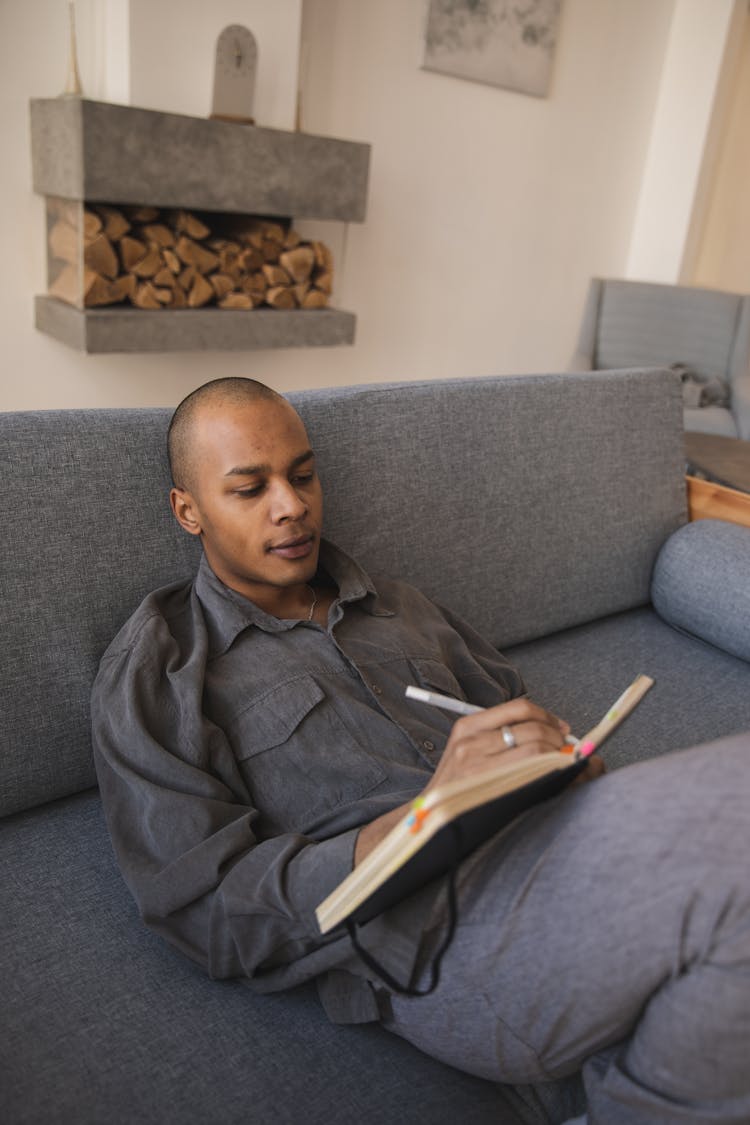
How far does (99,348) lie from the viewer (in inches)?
99.9

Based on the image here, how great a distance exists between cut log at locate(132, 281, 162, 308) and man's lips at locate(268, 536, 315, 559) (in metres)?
1.65

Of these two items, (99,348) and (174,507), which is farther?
(99,348)

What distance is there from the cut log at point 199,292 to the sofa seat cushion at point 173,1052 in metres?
2.01

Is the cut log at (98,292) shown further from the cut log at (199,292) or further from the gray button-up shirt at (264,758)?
the gray button-up shirt at (264,758)

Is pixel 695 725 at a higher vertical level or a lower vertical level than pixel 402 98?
lower

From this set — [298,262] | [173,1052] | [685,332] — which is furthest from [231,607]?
[685,332]

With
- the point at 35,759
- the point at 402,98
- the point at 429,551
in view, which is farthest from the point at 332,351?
the point at 35,759

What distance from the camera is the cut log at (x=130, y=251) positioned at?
2.55 metres

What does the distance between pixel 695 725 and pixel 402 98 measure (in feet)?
8.44

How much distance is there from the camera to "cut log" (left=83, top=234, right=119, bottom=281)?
2.48 m

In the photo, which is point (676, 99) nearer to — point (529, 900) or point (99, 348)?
point (99, 348)

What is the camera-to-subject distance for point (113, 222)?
2.51 metres

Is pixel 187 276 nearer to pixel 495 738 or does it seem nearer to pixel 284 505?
pixel 284 505

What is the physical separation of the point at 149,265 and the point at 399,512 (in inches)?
57.0
